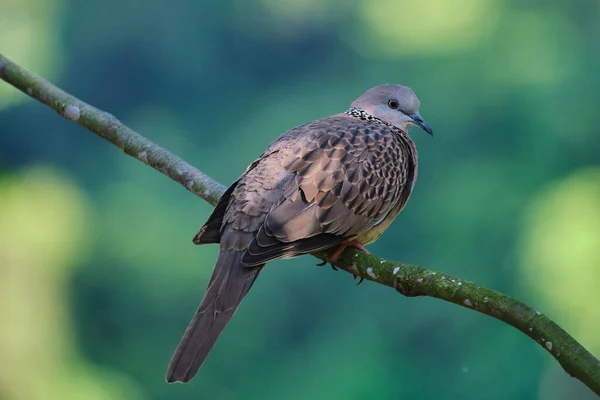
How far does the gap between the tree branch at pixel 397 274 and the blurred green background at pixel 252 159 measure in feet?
4.87

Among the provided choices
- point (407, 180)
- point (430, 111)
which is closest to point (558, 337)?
point (407, 180)

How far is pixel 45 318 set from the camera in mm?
4168

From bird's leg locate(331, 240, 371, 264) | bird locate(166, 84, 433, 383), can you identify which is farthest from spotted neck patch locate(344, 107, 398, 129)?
bird's leg locate(331, 240, 371, 264)

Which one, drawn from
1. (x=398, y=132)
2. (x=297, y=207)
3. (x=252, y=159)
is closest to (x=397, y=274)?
(x=297, y=207)

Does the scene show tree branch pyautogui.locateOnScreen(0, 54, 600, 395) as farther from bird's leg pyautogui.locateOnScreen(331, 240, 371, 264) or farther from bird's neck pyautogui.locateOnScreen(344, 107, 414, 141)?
bird's neck pyautogui.locateOnScreen(344, 107, 414, 141)

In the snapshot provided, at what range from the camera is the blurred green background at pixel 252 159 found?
4.09 m

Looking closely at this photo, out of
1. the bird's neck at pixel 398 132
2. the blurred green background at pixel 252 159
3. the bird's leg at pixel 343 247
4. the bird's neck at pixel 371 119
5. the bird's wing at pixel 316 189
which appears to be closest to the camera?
the bird's wing at pixel 316 189

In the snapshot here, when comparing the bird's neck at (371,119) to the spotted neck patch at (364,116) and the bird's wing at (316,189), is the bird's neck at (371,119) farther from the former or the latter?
the bird's wing at (316,189)

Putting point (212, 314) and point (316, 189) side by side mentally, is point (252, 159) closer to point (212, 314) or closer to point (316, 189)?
point (316, 189)

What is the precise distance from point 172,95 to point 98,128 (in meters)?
1.68

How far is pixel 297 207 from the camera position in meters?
2.37

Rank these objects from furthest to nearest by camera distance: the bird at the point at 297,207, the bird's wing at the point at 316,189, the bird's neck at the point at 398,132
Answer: the bird's neck at the point at 398,132, the bird's wing at the point at 316,189, the bird at the point at 297,207

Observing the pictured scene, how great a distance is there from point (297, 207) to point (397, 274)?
1.84ft

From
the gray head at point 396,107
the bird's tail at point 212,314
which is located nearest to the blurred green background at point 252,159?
the gray head at point 396,107
